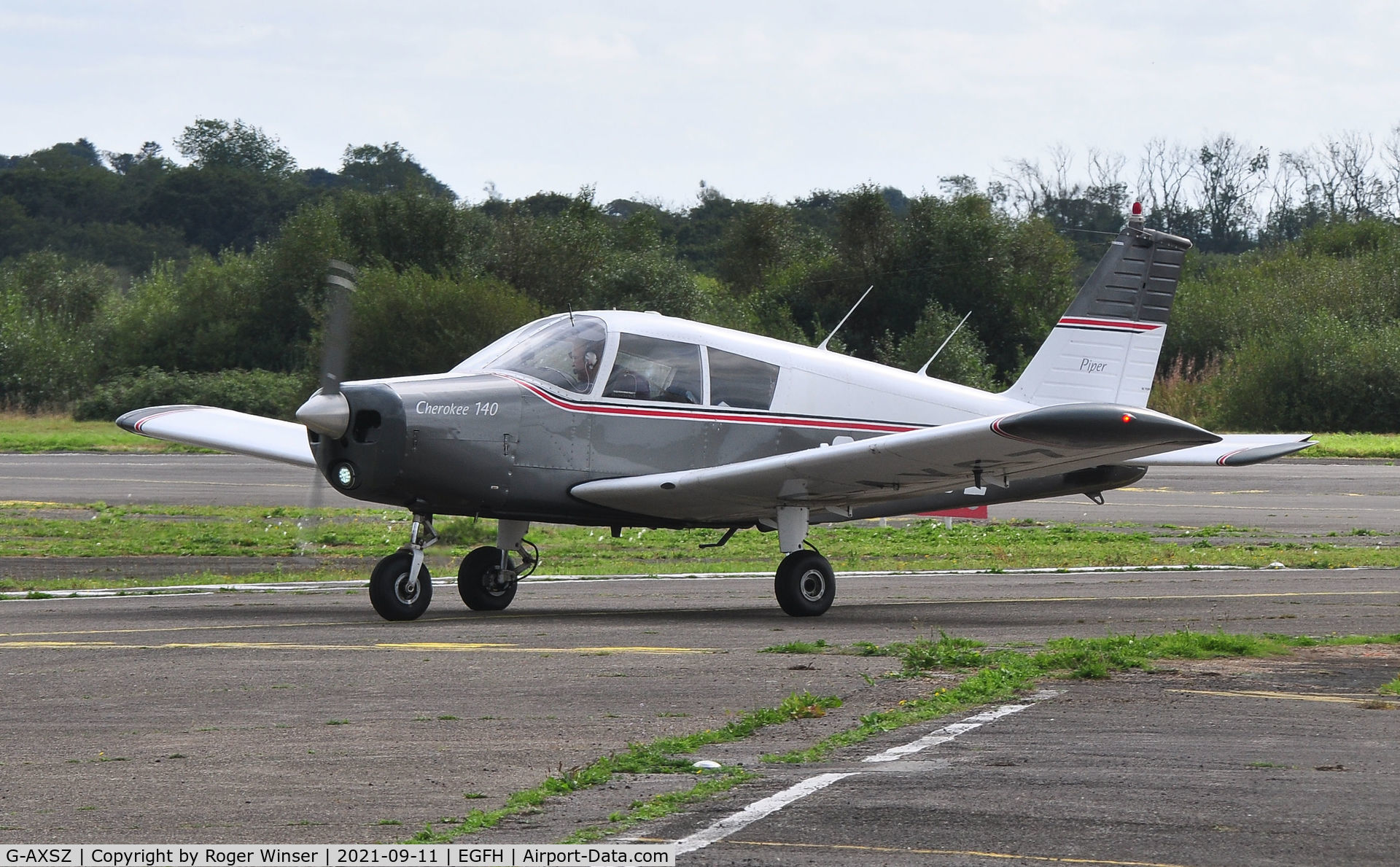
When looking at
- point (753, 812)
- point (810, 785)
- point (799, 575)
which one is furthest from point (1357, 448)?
point (753, 812)

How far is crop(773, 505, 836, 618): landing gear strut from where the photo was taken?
13.3m

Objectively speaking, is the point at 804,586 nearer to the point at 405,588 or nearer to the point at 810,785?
the point at 405,588

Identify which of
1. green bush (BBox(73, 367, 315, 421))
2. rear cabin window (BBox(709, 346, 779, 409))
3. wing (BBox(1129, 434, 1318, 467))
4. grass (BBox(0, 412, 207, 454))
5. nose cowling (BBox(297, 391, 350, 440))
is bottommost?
wing (BBox(1129, 434, 1318, 467))

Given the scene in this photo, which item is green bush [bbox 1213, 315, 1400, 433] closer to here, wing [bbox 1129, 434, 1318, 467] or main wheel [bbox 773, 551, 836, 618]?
wing [bbox 1129, 434, 1318, 467]

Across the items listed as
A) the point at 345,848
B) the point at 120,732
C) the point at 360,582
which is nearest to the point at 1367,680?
the point at 345,848

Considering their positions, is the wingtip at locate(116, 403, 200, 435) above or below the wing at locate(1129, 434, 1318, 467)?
above

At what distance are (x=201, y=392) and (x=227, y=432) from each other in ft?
142

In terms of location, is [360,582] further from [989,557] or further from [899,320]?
[899,320]

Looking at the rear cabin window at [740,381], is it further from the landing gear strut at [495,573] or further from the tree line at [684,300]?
the tree line at [684,300]

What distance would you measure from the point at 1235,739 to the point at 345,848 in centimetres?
411

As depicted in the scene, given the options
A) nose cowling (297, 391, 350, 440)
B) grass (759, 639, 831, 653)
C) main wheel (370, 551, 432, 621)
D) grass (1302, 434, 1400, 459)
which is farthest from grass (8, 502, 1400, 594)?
grass (1302, 434, 1400, 459)

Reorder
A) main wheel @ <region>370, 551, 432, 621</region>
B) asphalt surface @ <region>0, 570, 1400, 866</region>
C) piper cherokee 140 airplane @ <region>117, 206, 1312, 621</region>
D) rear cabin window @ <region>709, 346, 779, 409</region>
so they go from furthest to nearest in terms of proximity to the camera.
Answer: rear cabin window @ <region>709, 346, 779, 409</region>
main wheel @ <region>370, 551, 432, 621</region>
piper cherokee 140 airplane @ <region>117, 206, 1312, 621</region>
asphalt surface @ <region>0, 570, 1400, 866</region>

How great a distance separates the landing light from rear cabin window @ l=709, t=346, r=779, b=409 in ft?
10.9

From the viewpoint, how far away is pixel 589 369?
13344mm
